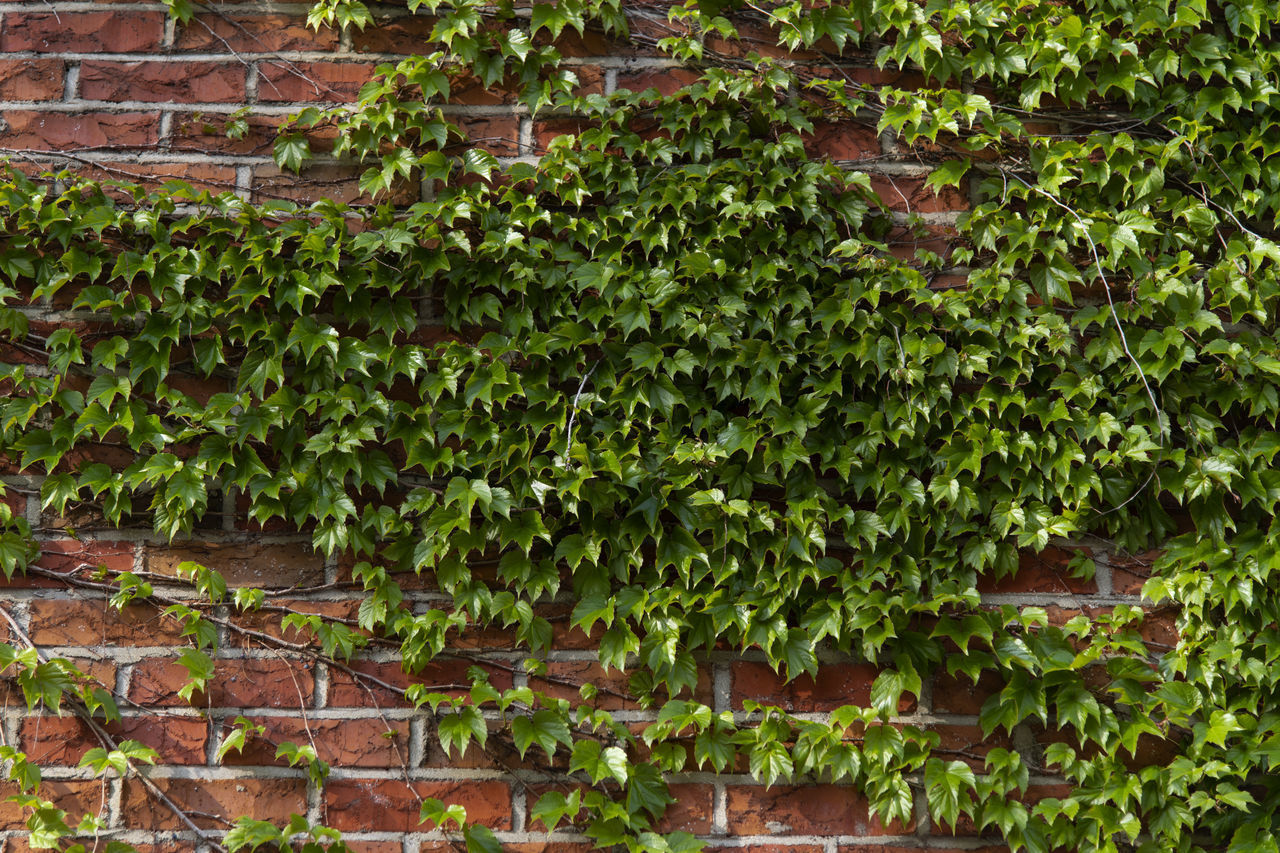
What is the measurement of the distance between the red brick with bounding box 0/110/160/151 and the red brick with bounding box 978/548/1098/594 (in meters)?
1.74

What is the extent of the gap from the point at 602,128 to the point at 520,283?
33 cm

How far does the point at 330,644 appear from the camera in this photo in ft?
4.98

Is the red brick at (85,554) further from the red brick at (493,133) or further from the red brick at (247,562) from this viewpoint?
the red brick at (493,133)

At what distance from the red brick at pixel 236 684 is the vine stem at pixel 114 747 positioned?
70mm

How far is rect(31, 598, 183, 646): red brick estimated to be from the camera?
1.53 meters

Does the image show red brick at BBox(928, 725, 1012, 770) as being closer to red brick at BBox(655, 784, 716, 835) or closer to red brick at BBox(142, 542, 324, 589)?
red brick at BBox(655, 784, 716, 835)

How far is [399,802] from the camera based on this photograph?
150 cm

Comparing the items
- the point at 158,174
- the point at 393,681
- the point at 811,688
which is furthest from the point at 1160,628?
the point at 158,174

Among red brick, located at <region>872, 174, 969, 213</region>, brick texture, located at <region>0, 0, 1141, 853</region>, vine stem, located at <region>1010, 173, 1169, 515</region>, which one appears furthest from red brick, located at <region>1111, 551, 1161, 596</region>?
red brick, located at <region>872, 174, 969, 213</region>

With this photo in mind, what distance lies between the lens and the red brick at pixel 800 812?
151 cm

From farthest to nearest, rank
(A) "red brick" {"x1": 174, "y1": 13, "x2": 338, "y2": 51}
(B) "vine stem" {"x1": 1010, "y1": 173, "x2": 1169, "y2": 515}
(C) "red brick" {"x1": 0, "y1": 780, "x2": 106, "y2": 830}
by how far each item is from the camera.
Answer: (A) "red brick" {"x1": 174, "y1": 13, "x2": 338, "y2": 51} → (B) "vine stem" {"x1": 1010, "y1": 173, "x2": 1169, "y2": 515} → (C) "red brick" {"x1": 0, "y1": 780, "x2": 106, "y2": 830}

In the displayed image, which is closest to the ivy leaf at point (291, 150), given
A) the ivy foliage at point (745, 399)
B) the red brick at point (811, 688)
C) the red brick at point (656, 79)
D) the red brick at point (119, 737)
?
the ivy foliage at point (745, 399)

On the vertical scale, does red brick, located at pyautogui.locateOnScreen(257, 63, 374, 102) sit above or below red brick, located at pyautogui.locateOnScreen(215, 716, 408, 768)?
above

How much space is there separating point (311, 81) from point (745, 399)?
1.01 metres
